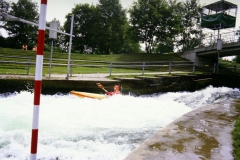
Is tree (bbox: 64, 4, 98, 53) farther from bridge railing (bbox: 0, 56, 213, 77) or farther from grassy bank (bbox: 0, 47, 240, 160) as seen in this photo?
bridge railing (bbox: 0, 56, 213, 77)

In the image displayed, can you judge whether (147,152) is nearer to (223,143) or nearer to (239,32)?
(223,143)

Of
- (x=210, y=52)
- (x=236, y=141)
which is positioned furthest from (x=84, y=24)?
(x=236, y=141)

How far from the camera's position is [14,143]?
399 cm

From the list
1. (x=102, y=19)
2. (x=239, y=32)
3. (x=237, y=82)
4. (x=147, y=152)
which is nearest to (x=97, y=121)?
(x=147, y=152)

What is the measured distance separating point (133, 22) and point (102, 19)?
918 cm

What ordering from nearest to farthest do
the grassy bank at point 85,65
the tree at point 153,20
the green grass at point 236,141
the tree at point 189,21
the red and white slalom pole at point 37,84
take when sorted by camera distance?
the red and white slalom pole at point 37,84 < the green grass at point 236,141 < the grassy bank at point 85,65 < the tree at point 153,20 < the tree at point 189,21

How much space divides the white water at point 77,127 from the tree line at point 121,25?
92.0ft

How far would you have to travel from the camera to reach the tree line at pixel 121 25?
3431 cm

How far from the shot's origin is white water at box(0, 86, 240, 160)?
3.76m

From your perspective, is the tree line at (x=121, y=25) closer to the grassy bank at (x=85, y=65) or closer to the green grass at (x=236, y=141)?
the grassy bank at (x=85, y=65)

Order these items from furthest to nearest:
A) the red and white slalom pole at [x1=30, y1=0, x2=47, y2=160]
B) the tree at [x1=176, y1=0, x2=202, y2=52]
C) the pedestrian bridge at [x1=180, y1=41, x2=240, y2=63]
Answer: the tree at [x1=176, y1=0, x2=202, y2=52] < the pedestrian bridge at [x1=180, y1=41, x2=240, y2=63] < the red and white slalom pole at [x1=30, y1=0, x2=47, y2=160]

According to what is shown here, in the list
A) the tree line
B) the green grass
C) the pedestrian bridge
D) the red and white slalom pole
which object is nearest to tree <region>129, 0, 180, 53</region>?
the tree line

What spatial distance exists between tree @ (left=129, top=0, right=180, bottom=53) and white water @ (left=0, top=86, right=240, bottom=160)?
27.6m

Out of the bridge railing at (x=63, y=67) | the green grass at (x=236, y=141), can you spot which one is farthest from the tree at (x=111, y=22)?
the green grass at (x=236, y=141)
